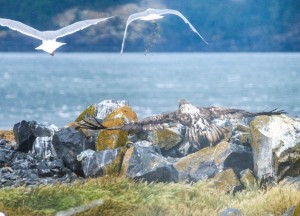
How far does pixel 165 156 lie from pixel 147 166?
62cm

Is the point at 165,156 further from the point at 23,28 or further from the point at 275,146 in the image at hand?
the point at 23,28

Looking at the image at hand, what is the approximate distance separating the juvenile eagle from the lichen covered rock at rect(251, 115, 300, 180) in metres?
0.34

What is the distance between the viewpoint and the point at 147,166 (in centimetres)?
493

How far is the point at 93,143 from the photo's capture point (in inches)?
229

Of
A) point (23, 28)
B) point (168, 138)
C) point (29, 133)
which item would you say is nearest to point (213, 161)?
point (168, 138)

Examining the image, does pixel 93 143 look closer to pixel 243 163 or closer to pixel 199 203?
pixel 243 163

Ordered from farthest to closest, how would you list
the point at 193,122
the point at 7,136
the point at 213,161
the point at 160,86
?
the point at 160,86 → the point at 7,136 → the point at 193,122 → the point at 213,161

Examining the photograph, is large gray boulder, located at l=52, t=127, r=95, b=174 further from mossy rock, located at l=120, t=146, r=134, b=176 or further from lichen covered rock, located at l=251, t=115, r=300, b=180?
lichen covered rock, located at l=251, t=115, r=300, b=180

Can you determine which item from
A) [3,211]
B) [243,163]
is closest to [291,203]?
[243,163]

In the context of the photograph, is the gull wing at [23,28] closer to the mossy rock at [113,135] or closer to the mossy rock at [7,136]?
the mossy rock at [113,135]

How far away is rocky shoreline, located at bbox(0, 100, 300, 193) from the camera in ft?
16.6

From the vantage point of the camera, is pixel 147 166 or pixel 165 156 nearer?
pixel 147 166

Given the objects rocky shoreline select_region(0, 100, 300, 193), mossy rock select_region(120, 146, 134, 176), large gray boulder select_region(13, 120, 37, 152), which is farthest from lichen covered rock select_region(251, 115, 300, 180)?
large gray boulder select_region(13, 120, 37, 152)

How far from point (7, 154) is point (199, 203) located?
2489 millimetres
